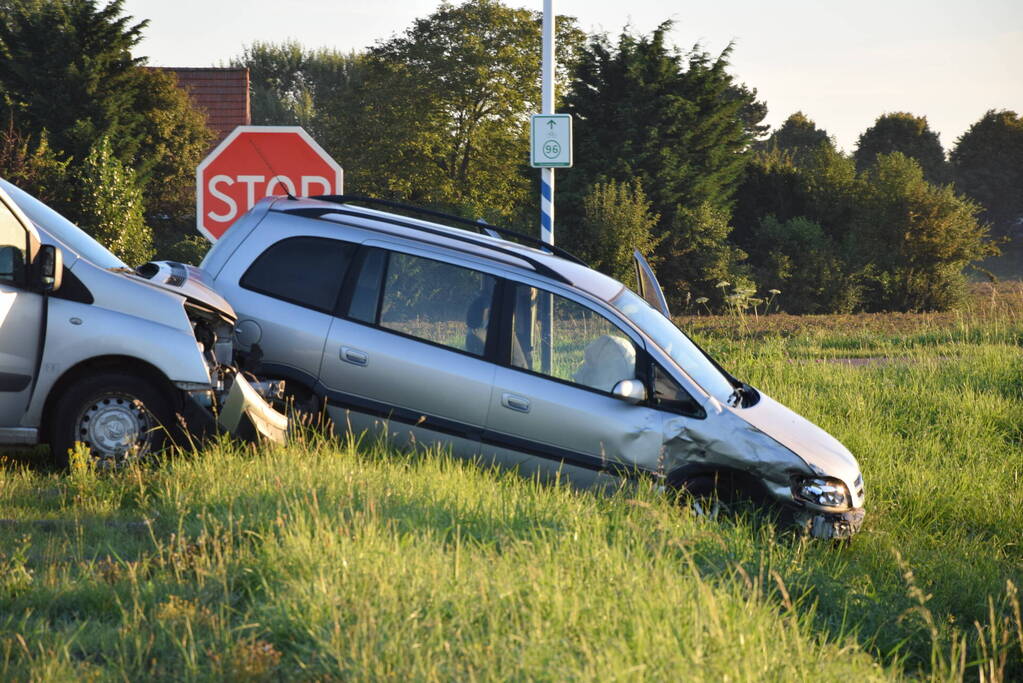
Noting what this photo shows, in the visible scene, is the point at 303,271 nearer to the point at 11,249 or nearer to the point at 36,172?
the point at 11,249

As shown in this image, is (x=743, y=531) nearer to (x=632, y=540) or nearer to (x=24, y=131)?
(x=632, y=540)

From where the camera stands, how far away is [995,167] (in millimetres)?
57594

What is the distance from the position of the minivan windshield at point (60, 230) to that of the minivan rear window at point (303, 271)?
96cm

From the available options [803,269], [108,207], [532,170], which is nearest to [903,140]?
[803,269]

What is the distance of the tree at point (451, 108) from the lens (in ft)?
109

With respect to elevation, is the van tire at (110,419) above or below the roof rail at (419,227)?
below

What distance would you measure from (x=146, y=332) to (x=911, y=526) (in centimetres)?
534

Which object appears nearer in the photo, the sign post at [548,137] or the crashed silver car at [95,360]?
the crashed silver car at [95,360]

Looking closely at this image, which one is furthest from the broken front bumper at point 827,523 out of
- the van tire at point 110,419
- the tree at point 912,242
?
the tree at point 912,242

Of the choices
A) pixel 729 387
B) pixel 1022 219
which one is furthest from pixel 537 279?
pixel 1022 219

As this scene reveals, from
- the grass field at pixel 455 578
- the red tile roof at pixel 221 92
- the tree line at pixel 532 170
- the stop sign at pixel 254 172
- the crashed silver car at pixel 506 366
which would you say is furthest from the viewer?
the red tile roof at pixel 221 92

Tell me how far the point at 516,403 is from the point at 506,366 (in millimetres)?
252

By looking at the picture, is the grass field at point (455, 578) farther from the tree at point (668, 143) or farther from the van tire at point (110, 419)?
the tree at point (668, 143)

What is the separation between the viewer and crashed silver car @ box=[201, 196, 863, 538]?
7258mm
